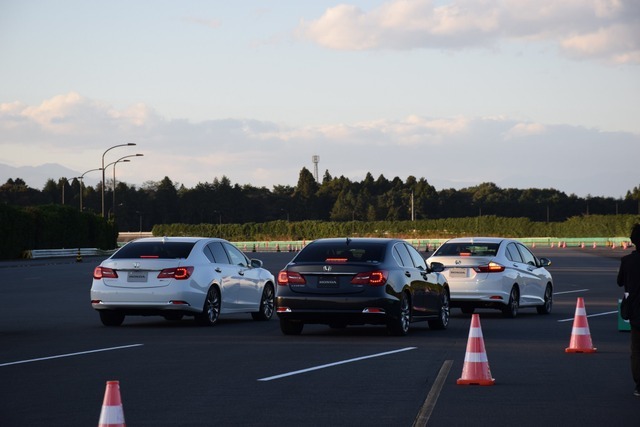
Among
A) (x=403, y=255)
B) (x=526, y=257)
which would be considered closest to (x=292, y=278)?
(x=403, y=255)

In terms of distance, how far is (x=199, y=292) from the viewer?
21797 millimetres

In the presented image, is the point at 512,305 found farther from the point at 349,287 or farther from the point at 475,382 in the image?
the point at 475,382

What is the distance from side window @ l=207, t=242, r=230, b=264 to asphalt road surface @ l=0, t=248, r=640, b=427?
121cm

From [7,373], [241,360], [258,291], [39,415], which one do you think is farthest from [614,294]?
[39,415]

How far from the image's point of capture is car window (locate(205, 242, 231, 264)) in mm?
A: 22797

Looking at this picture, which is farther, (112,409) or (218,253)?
(218,253)

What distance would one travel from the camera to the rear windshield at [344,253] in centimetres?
1961

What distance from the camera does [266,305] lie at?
2448 centimetres

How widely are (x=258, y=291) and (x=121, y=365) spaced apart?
902 cm

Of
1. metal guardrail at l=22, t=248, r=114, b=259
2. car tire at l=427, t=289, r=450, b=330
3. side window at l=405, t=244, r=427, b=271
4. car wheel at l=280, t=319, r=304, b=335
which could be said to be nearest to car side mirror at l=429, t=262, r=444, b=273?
side window at l=405, t=244, r=427, b=271

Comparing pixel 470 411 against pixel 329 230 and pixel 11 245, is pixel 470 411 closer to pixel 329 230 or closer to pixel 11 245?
pixel 11 245

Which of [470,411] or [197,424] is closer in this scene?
[197,424]

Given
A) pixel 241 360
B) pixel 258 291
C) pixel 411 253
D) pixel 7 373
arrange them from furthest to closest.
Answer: pixel 258 291
pixel 411 253
pixel 241 360
pixel 7 373

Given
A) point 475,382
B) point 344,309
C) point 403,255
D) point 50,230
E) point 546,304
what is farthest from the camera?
point 50,230
